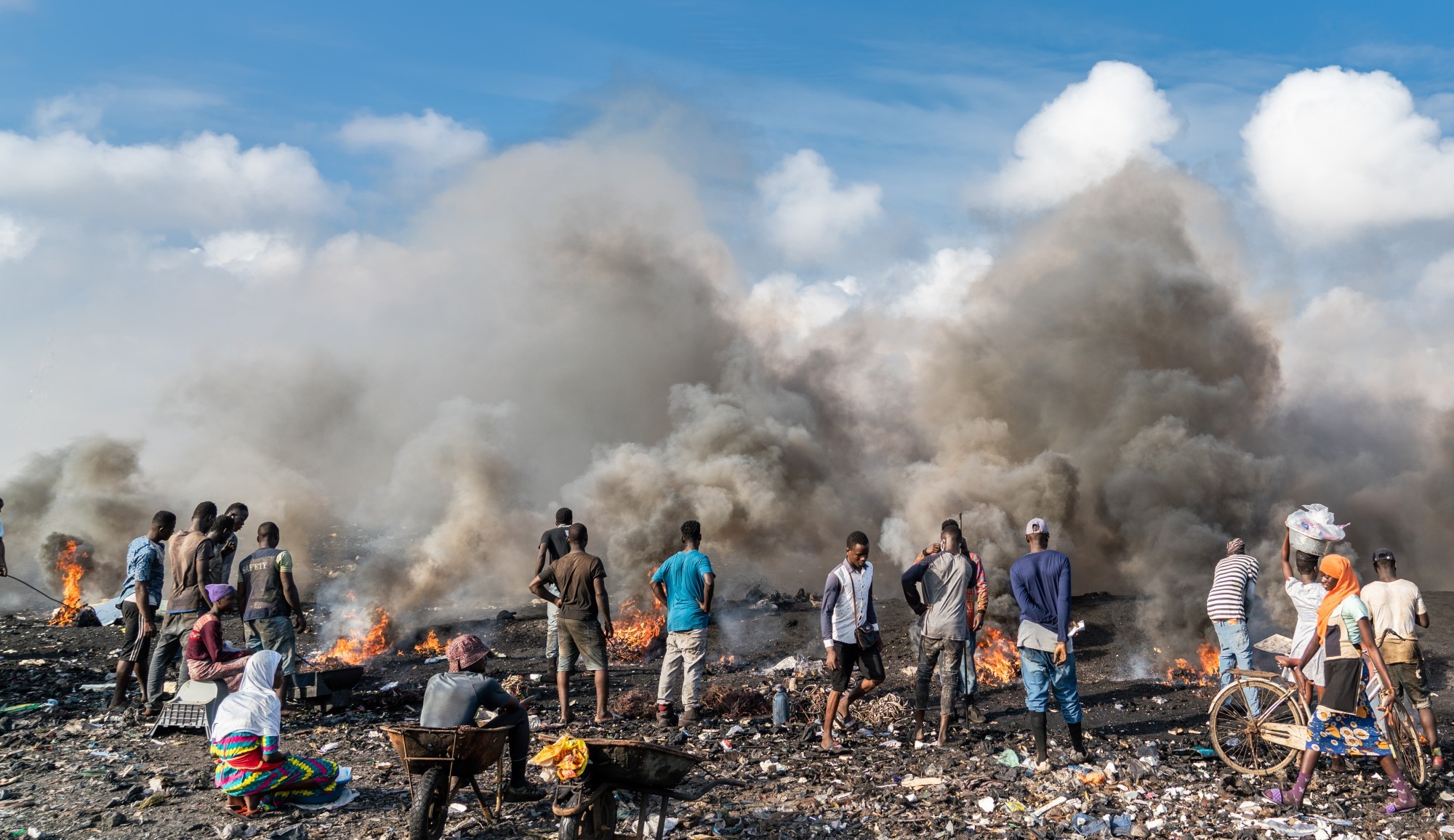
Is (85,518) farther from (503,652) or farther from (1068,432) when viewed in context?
(1068,432)

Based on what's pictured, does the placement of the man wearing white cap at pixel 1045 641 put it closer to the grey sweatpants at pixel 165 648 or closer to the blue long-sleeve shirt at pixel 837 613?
the blue long-sleeve shirt at pixel 837 613

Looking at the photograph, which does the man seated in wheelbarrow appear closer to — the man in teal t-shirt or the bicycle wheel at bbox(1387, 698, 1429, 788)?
the man in teal t-shirt

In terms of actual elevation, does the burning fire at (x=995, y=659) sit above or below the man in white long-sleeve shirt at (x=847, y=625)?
below

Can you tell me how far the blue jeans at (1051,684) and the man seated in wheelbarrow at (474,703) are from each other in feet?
13.9

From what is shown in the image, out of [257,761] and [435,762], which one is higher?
[435,762]

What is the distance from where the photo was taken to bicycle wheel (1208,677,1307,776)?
738cm

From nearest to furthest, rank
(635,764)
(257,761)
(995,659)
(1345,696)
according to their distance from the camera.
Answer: (635,764), (257,761), (1345,696), (995,659)

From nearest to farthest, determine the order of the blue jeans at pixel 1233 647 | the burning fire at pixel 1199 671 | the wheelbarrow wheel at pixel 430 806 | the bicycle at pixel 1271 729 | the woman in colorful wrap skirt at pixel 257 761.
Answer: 1. the wheelbarrow wheel at pixel 430 806
2. the woman in colorful wrap skirt at pixel 257 761
3. the bicycle at pixel 1271 729
4. the blue jeans at pixel 1233 647
5. the burning fire at pixel 1199 671

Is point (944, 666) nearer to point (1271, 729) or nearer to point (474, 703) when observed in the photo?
point (1271, 729)

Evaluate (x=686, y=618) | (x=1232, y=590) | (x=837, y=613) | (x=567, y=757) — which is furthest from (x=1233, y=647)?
(x=567, y=757)

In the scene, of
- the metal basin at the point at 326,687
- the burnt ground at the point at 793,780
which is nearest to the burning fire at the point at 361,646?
the burnt ground at the point at 793,780

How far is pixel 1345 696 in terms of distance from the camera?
21.6 feet

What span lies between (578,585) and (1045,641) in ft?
14.4

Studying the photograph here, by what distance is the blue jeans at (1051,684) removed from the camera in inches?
309
